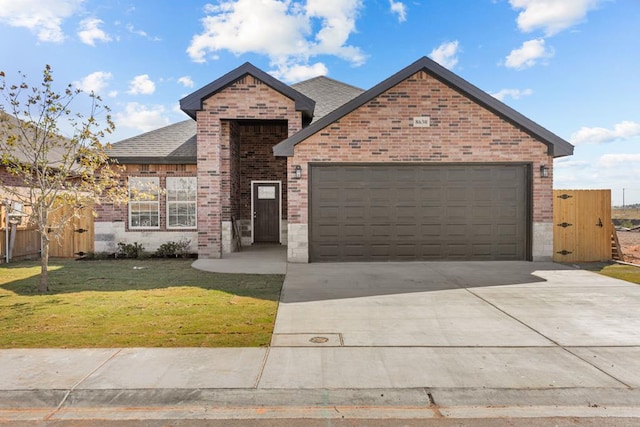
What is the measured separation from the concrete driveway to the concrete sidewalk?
0.02 meters

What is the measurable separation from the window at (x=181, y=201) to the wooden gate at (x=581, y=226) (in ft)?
37.9

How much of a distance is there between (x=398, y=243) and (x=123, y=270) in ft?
24.9

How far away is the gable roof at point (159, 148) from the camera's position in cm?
1424

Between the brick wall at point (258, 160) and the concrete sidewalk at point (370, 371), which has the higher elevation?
the brick wall at point (258, 160)

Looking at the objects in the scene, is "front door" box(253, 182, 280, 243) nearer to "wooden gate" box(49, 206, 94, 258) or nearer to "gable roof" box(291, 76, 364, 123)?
"gable roof" box(291, 76, 364, 123)

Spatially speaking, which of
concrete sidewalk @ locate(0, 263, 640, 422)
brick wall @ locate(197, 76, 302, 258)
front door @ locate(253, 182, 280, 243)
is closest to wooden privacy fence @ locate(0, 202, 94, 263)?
brick wall @ locate(197, 76, 302, 258)

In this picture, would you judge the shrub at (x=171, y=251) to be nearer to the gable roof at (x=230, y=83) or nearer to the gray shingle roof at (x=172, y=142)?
the gray shingle roof at (x=172, y=142)

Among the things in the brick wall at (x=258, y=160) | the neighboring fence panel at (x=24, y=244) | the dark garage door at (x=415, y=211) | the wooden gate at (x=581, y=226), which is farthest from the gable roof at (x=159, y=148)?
the wooden gate at (x=581, y=226)

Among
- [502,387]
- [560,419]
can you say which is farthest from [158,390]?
[560,419]

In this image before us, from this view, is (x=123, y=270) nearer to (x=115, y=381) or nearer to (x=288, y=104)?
(x=288, y=104)

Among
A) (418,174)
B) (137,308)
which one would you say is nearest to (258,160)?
(418,174)

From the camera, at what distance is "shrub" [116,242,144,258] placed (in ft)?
46.5

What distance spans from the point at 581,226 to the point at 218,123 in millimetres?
11581

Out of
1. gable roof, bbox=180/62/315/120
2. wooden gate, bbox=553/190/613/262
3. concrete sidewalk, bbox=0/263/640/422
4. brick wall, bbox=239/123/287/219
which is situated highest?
gable roof, bbox=180/62/315/120
